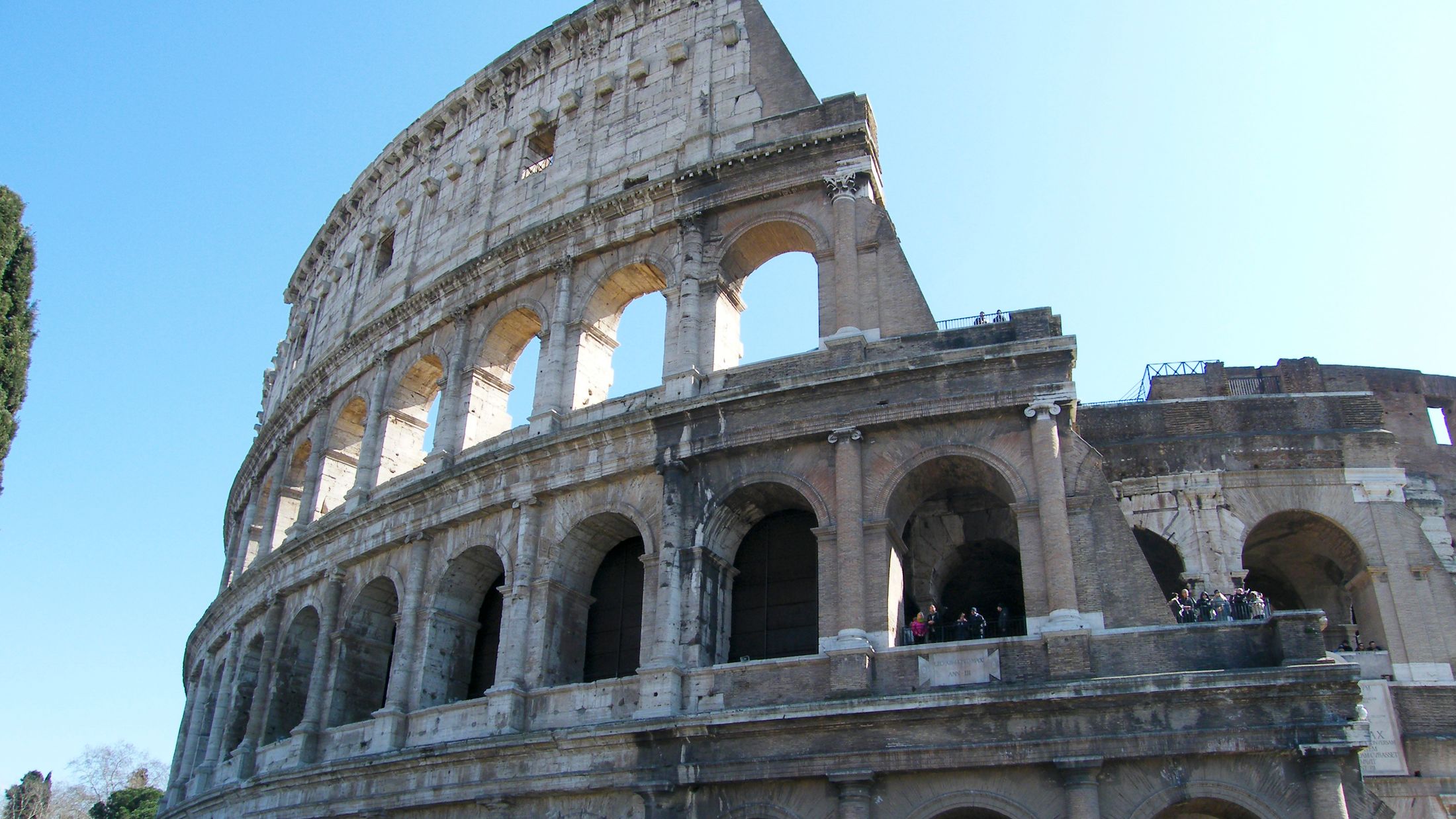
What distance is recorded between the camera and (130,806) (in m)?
42.8

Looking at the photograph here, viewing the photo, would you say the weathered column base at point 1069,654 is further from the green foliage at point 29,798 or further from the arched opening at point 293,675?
the green foliage at point 29,798

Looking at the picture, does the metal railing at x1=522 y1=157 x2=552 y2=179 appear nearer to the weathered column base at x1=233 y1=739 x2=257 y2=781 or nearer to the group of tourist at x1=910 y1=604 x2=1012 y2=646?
the weathered column base at x1=233 y1=739 x2=257 y2=781

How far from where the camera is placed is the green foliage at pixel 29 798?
45531mm

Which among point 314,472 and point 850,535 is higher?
point 314,472

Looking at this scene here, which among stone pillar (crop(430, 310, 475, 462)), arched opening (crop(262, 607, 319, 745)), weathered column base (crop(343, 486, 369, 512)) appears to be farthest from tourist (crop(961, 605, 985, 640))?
arched opening (crop(262, 607, 319, 745))

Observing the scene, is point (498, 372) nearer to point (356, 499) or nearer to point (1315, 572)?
point (356, 499)

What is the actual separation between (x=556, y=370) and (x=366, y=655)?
6.19 m

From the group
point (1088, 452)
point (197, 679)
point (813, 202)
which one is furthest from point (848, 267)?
point (197, 679)

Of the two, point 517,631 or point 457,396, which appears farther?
point 457,396

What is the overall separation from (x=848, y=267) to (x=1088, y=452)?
465 cm

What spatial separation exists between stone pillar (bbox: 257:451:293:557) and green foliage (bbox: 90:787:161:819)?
21559 millimetres

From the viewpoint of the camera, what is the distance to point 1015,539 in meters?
16.7

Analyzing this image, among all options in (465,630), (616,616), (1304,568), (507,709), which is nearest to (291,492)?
(465,630)

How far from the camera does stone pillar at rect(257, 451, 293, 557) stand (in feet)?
82.7
